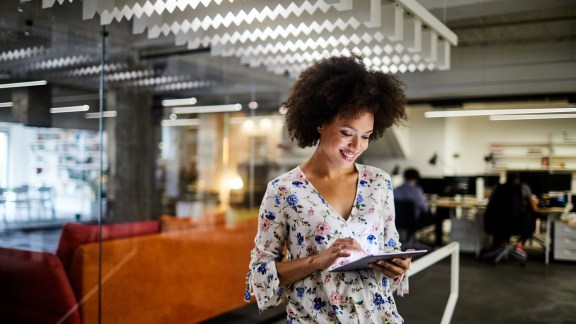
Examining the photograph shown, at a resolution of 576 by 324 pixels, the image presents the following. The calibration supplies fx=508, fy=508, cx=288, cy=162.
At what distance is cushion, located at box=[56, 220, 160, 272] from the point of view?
3286 mm

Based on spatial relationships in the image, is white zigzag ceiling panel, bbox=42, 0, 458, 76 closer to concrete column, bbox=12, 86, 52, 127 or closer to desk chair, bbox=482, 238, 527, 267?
concrete column, bbox=12, 86, 52, 127

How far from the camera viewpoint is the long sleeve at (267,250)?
4.91ft

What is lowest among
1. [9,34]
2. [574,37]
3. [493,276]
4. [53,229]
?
[493,276]

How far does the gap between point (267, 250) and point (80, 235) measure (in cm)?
230

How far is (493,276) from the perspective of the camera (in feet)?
20.1

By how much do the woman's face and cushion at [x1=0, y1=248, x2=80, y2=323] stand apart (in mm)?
2316

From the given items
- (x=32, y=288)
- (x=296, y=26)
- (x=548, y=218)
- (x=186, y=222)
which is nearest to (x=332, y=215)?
(x=32, y=288)

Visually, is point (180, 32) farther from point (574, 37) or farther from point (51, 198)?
point (574, 37)

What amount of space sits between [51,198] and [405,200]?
17.2 ft

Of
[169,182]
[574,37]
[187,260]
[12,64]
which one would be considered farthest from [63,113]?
[169,182]

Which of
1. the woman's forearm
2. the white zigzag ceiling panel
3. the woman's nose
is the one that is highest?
the white zigzag ceiling panel

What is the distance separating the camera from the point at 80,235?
340cm

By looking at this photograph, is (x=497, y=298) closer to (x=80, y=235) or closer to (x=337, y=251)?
(x=80, y=235)

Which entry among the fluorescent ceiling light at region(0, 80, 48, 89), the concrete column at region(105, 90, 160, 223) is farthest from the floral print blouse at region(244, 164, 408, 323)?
the concrete column at region(105, 90, 160, 223)
